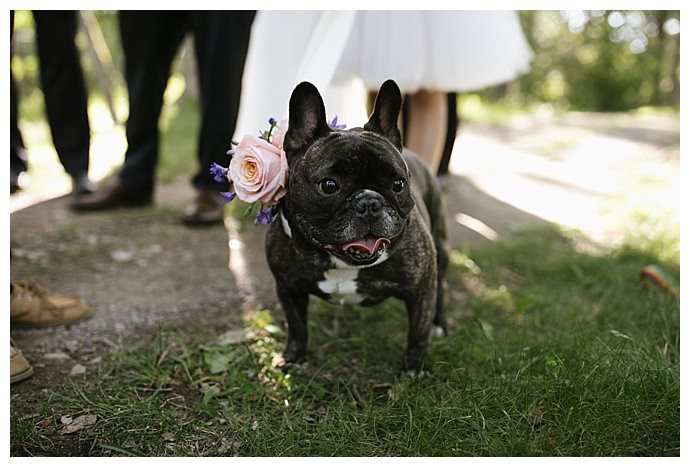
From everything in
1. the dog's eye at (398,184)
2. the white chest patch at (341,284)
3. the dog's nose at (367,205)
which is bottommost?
the white chest patch at (341,284)

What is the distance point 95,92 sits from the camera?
1608 centimetres

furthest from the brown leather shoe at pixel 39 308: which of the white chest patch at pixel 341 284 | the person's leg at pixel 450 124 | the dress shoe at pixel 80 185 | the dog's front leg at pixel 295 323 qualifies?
the person's leg at pixel 450 124

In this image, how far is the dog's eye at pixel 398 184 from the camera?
1.81 metres

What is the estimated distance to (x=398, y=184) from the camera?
1819 mm

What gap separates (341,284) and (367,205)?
41 cm

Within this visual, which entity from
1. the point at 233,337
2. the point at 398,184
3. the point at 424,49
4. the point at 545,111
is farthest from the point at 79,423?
the point at 545,111

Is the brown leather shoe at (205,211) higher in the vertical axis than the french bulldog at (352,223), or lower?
lower

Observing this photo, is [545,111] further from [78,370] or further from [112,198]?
[78,370]

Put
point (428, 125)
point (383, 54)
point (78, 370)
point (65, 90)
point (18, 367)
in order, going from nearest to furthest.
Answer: point (18, 367), point (78, 370), point (383, 54), point (428, 125), point (65, 90)

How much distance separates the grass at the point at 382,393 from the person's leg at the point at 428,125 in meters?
0.92

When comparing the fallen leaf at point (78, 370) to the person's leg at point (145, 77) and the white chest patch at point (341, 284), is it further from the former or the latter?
the person's leg at point (145, 77)

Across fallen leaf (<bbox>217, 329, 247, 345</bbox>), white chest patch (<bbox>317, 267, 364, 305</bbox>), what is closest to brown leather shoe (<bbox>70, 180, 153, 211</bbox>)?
fallen leaf (<bbox>217, 329, 247, 345</bbox>)

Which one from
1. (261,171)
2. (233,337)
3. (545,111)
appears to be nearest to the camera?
(261,171)

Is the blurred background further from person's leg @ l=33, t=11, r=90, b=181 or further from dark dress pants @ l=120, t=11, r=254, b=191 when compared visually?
dark dress pants @ l=120, t=11, r=254, b=191
